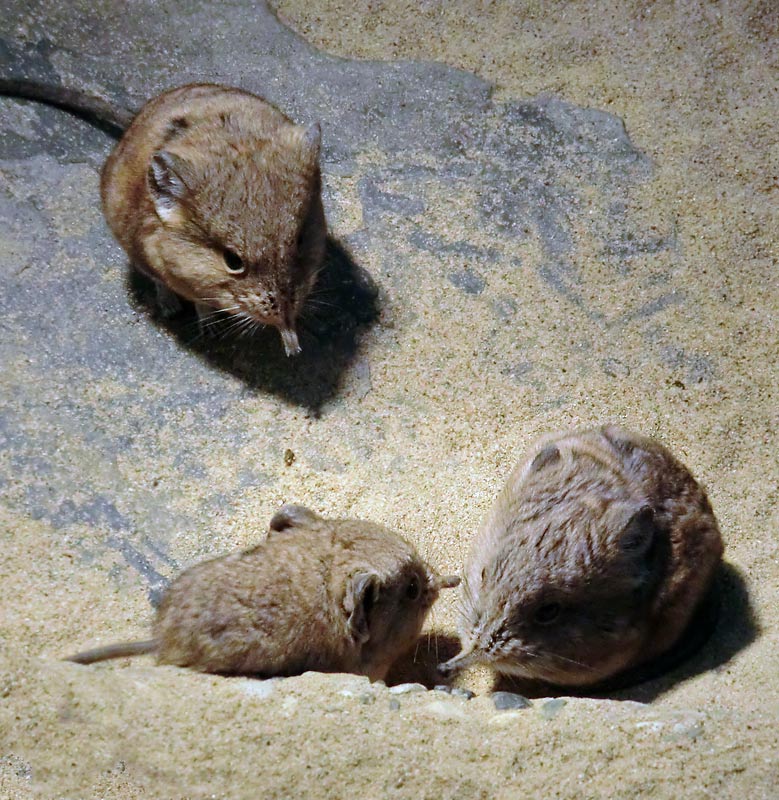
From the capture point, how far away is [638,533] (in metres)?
4.07

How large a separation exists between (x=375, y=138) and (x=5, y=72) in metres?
2.32

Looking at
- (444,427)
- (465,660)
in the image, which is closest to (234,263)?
(444,427)

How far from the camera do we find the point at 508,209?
6027 millimetres

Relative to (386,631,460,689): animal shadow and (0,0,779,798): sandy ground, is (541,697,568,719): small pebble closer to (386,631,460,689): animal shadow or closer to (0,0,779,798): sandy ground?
(0,0,779,798): sandy ground

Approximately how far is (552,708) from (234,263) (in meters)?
2.85

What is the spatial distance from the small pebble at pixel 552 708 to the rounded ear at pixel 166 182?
3.14m

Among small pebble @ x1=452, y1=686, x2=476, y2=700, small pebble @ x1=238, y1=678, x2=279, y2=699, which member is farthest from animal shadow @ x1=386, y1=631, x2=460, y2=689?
small pebble @ x1=238, y1=678, x2=279, y2=699

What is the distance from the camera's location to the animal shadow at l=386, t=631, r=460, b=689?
4.49 meters

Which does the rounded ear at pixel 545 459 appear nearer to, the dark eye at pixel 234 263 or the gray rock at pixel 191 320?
the gray rock at pixel 191 320

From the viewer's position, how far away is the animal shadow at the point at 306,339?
5402mm

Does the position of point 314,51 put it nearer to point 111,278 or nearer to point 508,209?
point 508,209

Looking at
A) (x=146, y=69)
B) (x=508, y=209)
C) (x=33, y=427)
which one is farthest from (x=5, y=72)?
(x=508, y=209)

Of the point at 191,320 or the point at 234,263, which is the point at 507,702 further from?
the point at 191,320

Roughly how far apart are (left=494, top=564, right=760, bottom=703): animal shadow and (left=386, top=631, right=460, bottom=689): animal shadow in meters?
0.29
